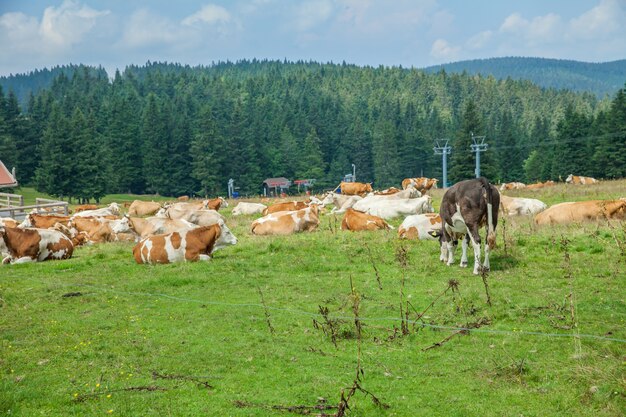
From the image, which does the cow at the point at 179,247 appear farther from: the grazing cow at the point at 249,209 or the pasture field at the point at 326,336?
the grazing cow at the point at 249,209

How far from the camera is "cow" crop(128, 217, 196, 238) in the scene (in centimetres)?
2067

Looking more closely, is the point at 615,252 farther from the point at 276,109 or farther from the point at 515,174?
the point at 276,109

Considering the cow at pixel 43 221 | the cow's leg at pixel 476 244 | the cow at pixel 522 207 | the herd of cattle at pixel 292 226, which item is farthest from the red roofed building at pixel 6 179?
the cow's leg at pixel 476 244

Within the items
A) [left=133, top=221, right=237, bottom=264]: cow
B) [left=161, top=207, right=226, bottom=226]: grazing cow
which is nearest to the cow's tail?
[left=133, top=221, right=237, bottom=264]: cow

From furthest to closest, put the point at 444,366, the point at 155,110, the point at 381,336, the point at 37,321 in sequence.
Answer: the point at 155,110 → the point at 37,321 → the point at 381,336 → the point at 444,366

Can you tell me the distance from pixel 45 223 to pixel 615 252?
20.1m

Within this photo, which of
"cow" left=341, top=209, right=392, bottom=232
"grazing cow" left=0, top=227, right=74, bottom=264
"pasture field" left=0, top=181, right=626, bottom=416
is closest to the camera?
"pasture field" left=0, top=181, right=626, bottom=416

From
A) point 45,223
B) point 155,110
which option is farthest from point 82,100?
point 45,223

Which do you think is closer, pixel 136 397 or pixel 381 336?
pixel 136 397

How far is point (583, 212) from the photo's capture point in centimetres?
1917

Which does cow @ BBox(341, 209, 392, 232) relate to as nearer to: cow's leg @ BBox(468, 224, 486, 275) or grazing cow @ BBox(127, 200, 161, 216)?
cow's leg @ BBox(468, 224, 486, 275)

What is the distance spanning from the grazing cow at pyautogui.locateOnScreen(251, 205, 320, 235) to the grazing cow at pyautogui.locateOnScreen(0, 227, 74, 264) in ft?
21.6

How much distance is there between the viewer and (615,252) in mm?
13656

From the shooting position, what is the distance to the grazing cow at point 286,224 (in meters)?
21.6
